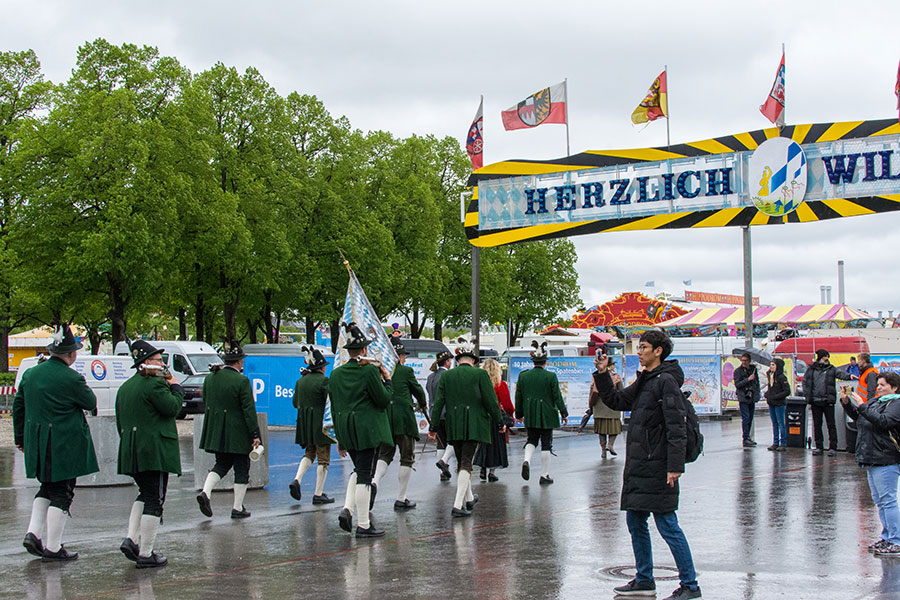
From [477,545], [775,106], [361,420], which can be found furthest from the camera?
[775,106]

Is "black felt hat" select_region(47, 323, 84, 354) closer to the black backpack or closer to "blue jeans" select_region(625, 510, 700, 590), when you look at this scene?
"blue jeans" select_region(625, 510, 700, 590)

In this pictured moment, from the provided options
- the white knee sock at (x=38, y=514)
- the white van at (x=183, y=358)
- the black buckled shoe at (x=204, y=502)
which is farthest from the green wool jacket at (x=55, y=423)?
the white van at (x=183, y=358)

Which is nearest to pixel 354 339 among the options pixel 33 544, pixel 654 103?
pixel 33 544

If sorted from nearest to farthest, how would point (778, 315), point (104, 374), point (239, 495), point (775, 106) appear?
point (239, 495), point (104, 374), point (775, 106), point (778, 315)

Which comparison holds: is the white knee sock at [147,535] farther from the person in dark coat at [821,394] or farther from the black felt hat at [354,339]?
the person in dark coat at [821,394]

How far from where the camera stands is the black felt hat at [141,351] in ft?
25.5

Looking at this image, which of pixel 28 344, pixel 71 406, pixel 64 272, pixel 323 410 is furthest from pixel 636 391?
pixel 28 344

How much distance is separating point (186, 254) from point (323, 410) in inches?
969

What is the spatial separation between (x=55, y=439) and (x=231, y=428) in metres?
2.26

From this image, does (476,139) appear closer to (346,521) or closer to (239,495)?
(239,495)

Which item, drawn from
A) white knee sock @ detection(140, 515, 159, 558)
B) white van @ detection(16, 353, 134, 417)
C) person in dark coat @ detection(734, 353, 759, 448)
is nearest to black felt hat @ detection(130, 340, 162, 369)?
white knee sock @ detection(140, 515, 159, 558)

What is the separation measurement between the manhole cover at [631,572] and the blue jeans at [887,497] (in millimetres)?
1994

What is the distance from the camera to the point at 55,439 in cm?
767

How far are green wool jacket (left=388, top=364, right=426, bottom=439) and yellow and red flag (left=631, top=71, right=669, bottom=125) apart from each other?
1673cm
